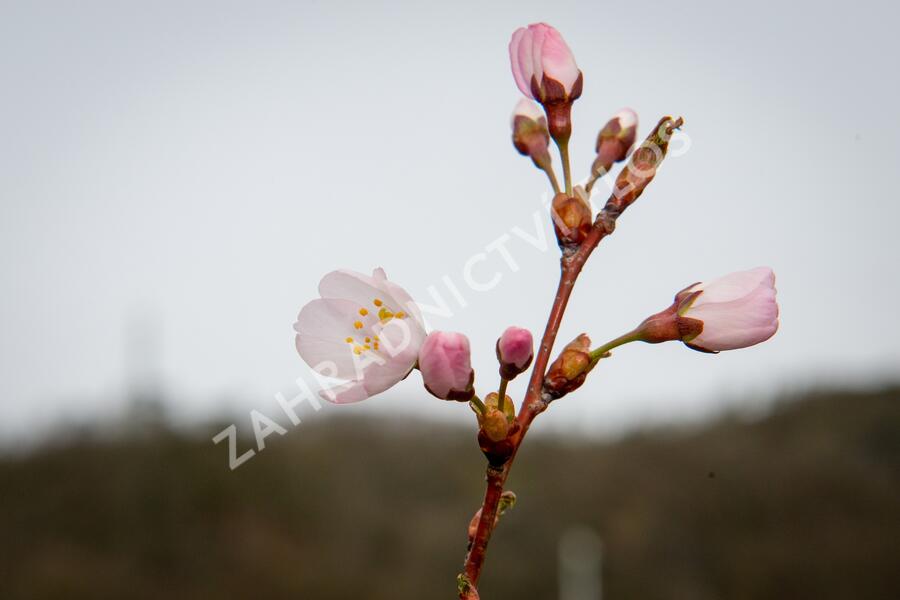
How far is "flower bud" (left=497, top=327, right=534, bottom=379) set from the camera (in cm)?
85

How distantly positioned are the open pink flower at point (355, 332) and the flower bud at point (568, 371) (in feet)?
0.54

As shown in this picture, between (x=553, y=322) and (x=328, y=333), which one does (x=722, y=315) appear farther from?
(x=328, y=333)

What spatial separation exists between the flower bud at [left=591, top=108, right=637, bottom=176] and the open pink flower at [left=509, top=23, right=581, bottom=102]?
111mm

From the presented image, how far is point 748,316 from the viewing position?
94cm

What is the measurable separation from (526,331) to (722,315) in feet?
0.89

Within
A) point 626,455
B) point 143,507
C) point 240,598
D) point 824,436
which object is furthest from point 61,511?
point 824,436

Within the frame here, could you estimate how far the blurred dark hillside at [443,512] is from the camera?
12945 mm

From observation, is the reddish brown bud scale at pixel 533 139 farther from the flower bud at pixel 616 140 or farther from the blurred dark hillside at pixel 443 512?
the blurred dark hillside at pixel 443 512

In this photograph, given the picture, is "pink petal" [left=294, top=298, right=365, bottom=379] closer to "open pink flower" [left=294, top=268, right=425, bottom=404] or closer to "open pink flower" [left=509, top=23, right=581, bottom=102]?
"open pink flower" [left=294, top=268, right=425, bottom=404]

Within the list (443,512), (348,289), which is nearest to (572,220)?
(348,289)

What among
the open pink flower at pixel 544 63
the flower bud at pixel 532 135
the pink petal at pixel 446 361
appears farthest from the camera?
the flower bud at pixel 532 135

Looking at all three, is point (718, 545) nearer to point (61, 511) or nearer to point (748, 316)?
point (61, 511)

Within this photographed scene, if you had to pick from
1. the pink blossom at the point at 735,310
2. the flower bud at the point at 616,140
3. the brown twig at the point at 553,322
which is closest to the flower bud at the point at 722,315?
the pink blossom at the point at 735,310

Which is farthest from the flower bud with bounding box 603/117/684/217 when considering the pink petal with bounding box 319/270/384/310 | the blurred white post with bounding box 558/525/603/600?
the blurred white post with bounding box 558/525/603/600
